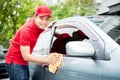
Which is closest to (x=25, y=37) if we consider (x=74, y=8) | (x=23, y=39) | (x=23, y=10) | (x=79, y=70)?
(x=23, y=39)

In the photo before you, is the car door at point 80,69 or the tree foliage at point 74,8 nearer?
the car door at point 80,69

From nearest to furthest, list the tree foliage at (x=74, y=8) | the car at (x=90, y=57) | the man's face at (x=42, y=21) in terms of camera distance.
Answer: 1. the car at (x=90, y=57)
2. the man's face at (x=42, y=21)
3. the tree foliage at (x=74, y=8)

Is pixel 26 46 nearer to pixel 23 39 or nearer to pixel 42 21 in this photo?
pixel 23 39

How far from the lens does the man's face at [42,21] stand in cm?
446

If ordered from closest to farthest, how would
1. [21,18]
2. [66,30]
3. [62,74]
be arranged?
[62,74] < [66,30] < [21,18]

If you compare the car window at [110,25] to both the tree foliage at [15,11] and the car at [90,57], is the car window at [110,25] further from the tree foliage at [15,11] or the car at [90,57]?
the tree foliage at [15,11]

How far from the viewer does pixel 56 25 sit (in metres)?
4.67

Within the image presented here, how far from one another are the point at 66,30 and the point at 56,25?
15 cm

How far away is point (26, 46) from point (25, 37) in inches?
5.0

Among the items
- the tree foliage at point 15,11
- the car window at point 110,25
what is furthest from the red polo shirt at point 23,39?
the tree foliage at point 15,11

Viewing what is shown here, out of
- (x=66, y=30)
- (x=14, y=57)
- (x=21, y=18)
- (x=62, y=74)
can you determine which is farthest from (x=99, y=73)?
(x=21, y=18)

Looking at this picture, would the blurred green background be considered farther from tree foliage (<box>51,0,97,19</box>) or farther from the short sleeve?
the short sleeve

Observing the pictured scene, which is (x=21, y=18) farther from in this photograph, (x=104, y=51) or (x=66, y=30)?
(x=104, y=51)

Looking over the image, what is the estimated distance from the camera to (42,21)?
4484 millimetres
